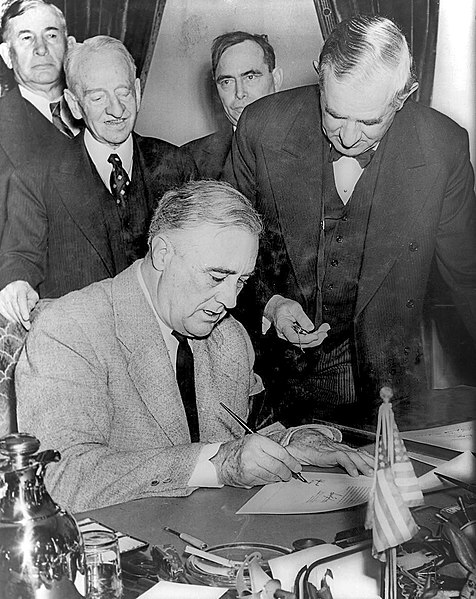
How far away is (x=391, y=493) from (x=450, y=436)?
1.22 ft

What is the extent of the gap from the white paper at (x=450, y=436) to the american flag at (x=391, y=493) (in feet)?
0.81

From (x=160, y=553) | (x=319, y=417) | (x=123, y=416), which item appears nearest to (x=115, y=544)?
(x=160, y=553)

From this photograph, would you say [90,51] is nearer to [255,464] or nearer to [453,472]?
[255,464]

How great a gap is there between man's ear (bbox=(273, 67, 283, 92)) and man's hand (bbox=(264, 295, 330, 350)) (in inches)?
24.2

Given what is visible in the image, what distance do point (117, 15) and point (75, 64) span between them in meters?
0.19

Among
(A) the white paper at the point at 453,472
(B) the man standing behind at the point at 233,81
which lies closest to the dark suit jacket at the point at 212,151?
(B) the man standing behind at the point at 233,81

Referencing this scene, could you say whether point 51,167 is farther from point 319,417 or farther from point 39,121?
point 319,417

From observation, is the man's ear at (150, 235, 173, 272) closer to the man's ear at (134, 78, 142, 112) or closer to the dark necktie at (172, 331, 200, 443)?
the dark necktie at (172, 331, 200, 443)

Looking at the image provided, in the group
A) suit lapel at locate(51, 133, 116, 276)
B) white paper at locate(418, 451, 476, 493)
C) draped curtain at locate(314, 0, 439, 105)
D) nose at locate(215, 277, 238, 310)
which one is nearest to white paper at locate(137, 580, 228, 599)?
white paper at locate(418, 451, 476, 493)

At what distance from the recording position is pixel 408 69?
7.97 ft

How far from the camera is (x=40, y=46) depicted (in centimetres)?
254

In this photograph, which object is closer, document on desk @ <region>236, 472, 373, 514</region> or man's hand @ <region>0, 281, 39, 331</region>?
document on desk @ <region>236, 472, 373, 514</region>

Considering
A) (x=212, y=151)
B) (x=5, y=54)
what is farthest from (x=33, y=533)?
(x=5, y=54)

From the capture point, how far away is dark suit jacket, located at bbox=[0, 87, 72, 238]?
2.57m
